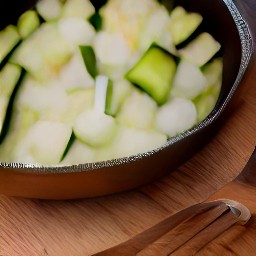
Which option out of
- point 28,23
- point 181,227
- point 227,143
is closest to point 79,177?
point 227,143

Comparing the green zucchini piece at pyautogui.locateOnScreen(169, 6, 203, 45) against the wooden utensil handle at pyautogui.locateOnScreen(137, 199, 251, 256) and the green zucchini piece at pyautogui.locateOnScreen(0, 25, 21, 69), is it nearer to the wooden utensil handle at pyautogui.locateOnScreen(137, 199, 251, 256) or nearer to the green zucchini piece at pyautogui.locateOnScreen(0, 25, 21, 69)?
the green zucchini piece at pyautogui.locateOnScreen(0, 25, 21, 69)

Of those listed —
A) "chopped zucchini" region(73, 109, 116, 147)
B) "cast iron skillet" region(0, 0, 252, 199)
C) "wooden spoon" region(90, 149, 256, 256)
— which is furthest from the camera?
"wooden spoon" region(90, 149, 256, 256)

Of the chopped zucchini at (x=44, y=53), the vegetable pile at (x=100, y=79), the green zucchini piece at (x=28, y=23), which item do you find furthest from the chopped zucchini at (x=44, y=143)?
the green zucchini piece at (x=28, y=23)

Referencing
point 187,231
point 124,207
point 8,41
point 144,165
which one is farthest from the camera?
point 187,231

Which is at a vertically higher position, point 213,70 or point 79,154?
point 213,70

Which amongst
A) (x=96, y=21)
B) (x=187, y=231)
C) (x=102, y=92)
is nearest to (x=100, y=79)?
(x=102, y=92)

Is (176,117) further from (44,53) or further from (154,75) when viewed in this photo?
(44,53)

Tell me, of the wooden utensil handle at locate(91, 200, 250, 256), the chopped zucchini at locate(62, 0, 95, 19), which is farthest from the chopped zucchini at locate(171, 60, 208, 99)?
the wooden utensil handle at locate(91, 200, 250, 256)
